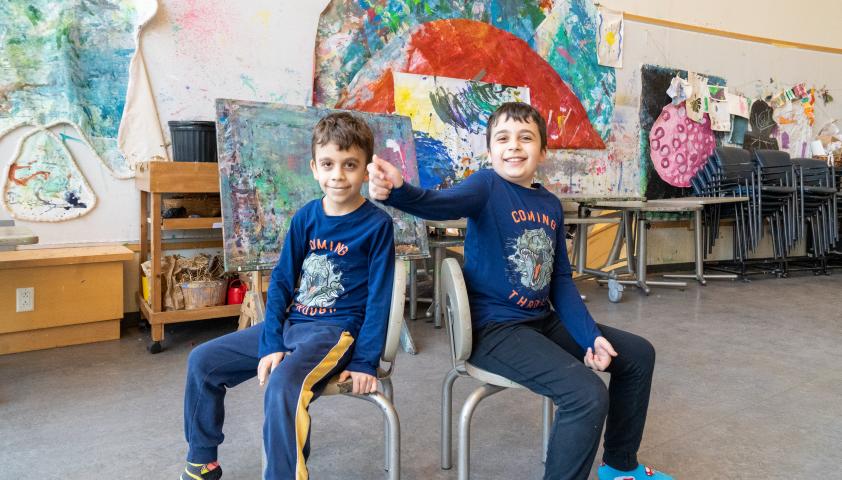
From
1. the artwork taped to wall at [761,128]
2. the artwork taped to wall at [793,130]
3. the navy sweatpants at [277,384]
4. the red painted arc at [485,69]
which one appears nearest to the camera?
the navy sweatpants at [277,384]

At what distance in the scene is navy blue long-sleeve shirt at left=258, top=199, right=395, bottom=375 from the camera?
1.24 m

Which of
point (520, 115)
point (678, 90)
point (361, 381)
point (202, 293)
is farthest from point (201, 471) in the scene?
point (678, 90)

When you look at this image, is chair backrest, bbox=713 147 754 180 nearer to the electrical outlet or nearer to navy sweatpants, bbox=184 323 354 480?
navy sweatpants, bbox=184 323 354 480

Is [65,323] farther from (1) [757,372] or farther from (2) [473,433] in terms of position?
(1) [757,372]

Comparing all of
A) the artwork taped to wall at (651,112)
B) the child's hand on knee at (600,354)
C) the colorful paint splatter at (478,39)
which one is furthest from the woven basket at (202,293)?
the artwork taped to wall at (651,112)

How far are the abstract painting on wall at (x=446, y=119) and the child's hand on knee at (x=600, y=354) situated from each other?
2.44m

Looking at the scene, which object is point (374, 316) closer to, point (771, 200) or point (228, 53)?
point (228, 53)

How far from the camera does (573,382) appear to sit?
1.08 meters

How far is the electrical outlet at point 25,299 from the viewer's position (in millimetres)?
2371

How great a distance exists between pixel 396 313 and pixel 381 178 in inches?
11.2

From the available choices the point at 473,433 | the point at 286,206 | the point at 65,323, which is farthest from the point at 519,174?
the point at 65,323

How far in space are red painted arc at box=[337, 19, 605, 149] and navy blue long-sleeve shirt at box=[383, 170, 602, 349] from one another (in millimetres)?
2227

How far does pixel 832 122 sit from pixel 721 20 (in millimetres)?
1959

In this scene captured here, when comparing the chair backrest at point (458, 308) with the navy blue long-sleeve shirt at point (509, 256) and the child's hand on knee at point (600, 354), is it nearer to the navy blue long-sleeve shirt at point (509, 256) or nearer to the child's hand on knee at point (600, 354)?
the navy blue long-sleeve shirt at point (509, 256)
